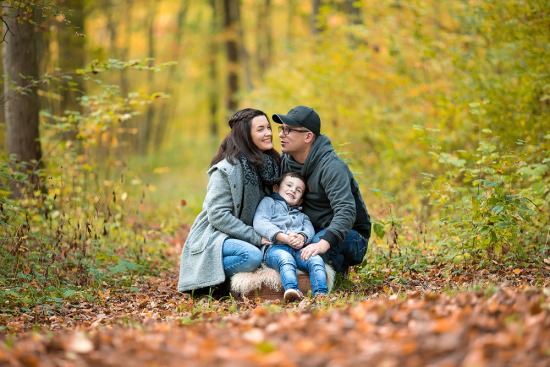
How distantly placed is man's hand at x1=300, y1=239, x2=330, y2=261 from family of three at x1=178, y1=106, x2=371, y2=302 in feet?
0.27

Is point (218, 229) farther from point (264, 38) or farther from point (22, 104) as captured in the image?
point (264, 38)

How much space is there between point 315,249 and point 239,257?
722 millimetres

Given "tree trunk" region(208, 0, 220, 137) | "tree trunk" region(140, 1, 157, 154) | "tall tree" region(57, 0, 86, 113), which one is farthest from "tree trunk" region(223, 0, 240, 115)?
"tall tree" region(57, 0, 86, 113)

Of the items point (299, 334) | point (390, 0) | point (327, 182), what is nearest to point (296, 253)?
point (327, 182)

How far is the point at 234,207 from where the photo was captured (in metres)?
5.98

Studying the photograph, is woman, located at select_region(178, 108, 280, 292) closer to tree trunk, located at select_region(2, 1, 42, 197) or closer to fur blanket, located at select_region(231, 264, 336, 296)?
fur blanket, located at select_region(231, 264, 336, 296)

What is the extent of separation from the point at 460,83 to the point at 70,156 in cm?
585

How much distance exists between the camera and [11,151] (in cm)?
800

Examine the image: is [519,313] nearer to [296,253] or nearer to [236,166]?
[296,253]

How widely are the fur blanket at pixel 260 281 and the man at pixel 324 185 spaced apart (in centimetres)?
27

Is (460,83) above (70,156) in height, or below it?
above

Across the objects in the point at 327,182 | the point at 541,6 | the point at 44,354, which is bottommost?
the point at 44,354

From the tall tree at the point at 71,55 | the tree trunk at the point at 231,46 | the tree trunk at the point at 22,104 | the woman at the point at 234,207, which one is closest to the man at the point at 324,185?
the woman at the point at 234,207

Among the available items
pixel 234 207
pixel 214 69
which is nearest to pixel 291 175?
pixel 234 207
